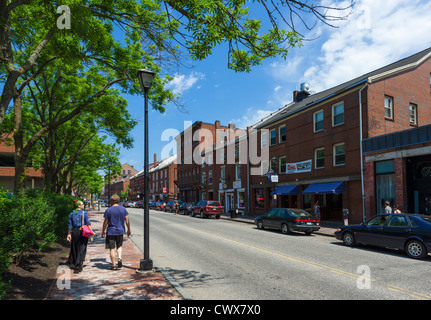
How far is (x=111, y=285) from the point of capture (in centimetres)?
639

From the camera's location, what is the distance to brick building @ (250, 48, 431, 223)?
18.2 meters

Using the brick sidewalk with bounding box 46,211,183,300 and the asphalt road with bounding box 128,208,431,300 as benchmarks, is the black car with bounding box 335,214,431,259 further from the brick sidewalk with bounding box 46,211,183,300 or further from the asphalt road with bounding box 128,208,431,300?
the brick sidewalk with bounding box 46,211,183,300

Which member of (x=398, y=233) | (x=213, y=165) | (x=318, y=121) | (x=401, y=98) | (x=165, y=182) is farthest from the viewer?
(x=165, y=182)

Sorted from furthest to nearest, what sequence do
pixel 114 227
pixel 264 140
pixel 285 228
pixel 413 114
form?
pixel 264 140
pixel 413 114
pixel 285 228
pixel 114 227

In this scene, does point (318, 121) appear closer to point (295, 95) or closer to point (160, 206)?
point (295, 95)

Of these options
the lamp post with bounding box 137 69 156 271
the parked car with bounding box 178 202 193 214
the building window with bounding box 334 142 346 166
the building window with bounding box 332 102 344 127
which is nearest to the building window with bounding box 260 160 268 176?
the building window with bounding box 334 142 346 166

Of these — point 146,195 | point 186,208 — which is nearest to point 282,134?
point 186,208

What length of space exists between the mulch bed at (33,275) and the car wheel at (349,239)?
10580 millimetres

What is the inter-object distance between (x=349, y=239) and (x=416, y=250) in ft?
8.86

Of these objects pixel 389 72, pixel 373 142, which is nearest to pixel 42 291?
pixel 373 142

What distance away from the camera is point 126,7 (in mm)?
9531

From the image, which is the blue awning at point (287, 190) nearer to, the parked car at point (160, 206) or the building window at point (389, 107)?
the building window at point (389, 107)

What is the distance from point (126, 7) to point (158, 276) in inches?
327

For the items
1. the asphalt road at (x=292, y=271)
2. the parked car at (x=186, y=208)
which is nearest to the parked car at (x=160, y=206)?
the parked car at (x=186, y=208)
